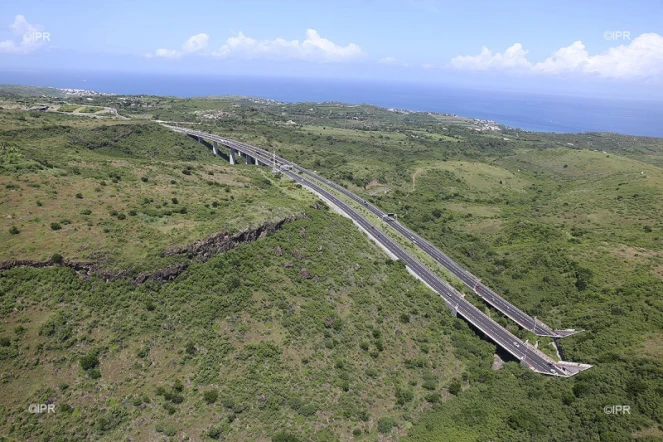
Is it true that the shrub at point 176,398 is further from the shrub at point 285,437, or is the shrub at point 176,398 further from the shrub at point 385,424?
the shrub at point 385,424

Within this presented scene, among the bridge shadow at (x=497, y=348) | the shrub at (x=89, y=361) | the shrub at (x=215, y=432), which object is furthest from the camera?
the bridge shadow at (x=497, y=348)

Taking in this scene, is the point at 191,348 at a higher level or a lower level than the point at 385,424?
higher

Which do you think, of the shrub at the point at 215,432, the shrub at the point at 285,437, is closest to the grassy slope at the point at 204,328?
the shrub at the point at 215,432

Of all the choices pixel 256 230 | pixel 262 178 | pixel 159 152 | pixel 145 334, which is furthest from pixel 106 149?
pixel 145 334

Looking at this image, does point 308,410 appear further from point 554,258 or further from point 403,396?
point 554,258

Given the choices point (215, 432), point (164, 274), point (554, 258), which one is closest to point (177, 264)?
point (164, 274)

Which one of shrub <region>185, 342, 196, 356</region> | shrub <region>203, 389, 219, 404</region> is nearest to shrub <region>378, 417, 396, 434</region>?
shrub <region>203, 389, 219, 404</region>

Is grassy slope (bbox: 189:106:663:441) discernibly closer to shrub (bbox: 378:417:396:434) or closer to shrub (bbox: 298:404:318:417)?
shrub (bbox: 378:417:396:434)
